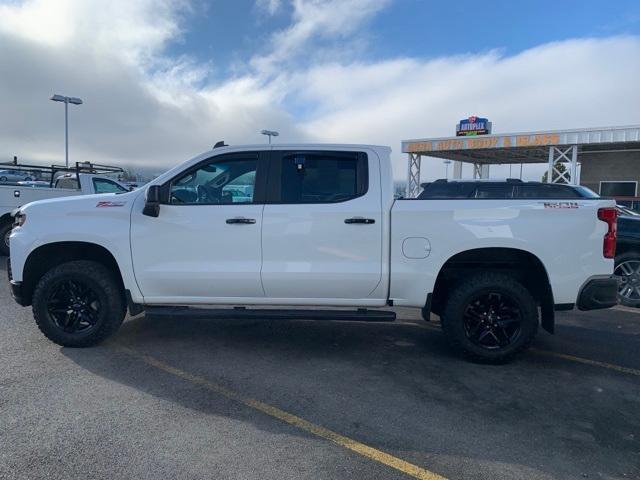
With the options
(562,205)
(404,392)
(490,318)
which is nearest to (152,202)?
(404,392)

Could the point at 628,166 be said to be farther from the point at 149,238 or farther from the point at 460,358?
the point at 149,238

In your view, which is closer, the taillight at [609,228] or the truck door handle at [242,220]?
the taillight at [609,228]

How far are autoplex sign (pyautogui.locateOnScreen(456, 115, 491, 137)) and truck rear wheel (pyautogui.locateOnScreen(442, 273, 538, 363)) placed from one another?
25.8 metres

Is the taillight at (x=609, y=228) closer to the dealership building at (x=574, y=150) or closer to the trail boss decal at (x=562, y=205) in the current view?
the trail boss decal at (x=562, y=205)

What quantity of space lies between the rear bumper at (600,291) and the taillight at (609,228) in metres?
0.24

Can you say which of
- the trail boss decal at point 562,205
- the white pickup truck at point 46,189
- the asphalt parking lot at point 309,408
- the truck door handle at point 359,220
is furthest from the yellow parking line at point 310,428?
the white pickup truck at point 46,189

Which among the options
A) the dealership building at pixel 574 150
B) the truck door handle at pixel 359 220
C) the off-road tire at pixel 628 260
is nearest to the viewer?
the truck door handle at pixel 359 220

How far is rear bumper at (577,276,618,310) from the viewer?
4539 millimetres

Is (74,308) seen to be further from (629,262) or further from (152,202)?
(629,262)

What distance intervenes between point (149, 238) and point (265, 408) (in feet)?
6.90

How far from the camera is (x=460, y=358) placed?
16.2 ft

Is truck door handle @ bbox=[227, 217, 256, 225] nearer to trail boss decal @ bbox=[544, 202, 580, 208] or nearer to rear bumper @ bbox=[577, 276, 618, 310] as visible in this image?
trail boss decal @ bbox=[544, 202, 580, 208]

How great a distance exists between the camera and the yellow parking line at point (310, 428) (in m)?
2.97

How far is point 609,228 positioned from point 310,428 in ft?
10.6
